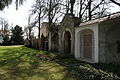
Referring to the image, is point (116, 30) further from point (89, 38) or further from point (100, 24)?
point (89, 38)

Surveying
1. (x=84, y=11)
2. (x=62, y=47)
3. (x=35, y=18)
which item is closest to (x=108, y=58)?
(x=62, y=47)

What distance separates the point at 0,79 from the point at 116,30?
32.1ft

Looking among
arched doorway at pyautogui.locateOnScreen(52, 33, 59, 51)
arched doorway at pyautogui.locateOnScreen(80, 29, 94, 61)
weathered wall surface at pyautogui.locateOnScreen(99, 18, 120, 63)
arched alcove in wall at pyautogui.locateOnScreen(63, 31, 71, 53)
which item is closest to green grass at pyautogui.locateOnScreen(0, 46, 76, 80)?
weathered wall surface at pyautogui.locateOnScreen(99, 18, 120, 63)

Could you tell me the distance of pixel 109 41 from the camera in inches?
464

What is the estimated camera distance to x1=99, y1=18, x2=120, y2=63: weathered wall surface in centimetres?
1148

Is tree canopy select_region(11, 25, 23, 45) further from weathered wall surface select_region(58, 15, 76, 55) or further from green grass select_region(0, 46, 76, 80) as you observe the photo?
green grass select_region(0, 46, 76, 80)

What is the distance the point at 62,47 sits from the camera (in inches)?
729

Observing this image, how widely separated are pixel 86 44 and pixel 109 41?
10.4ft

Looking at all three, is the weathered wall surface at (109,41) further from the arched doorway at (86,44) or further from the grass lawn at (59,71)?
the arched doorway at (86,44)

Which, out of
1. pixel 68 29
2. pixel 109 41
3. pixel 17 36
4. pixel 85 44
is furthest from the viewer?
pixel 17 36

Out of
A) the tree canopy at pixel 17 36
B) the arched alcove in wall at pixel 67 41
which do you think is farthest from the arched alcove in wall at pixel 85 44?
the tree canopy at pixel 17 36

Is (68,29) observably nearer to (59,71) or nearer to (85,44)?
(85,44)

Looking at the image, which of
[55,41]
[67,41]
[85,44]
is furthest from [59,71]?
[55,41]

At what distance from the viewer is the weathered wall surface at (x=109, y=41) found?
11.5 meters
